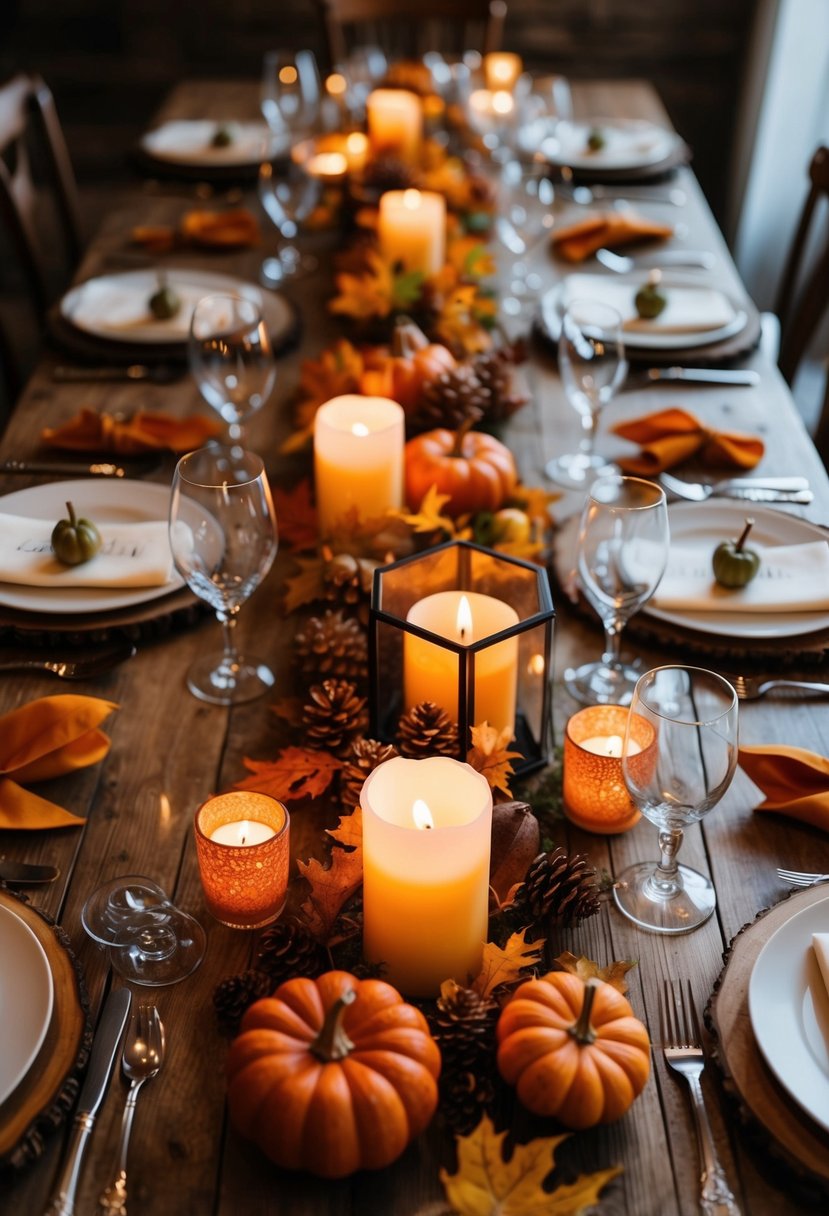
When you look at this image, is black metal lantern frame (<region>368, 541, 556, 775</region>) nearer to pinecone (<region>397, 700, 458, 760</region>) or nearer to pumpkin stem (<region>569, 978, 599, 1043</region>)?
pinecone (<region>397, 700, 458, 760</region>)

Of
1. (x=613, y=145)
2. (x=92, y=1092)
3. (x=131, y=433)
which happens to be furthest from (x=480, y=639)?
(x=613, y=145)

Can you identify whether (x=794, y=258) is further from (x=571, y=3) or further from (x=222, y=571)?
(x=571, y=3)

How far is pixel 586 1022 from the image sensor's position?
773mm

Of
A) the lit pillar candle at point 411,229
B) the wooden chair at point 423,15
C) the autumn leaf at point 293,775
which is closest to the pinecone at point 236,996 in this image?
the autumn leaf at point 293,775

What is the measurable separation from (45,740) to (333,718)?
0.26 meters

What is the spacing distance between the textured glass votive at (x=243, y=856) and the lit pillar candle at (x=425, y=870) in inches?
3.5

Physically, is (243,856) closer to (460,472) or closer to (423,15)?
(460,472)

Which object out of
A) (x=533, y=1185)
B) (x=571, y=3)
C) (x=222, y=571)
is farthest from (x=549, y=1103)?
(x=571, y=3)

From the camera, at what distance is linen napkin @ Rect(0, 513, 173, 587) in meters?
1.30

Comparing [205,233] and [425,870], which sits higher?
[425,870]

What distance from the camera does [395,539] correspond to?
130 cm

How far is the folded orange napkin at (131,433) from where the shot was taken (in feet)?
5.11

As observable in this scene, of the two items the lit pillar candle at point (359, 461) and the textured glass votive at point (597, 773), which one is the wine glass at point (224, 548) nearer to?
the lit pillar candle at point (359, 461)

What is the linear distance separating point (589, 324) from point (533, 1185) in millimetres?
1031
